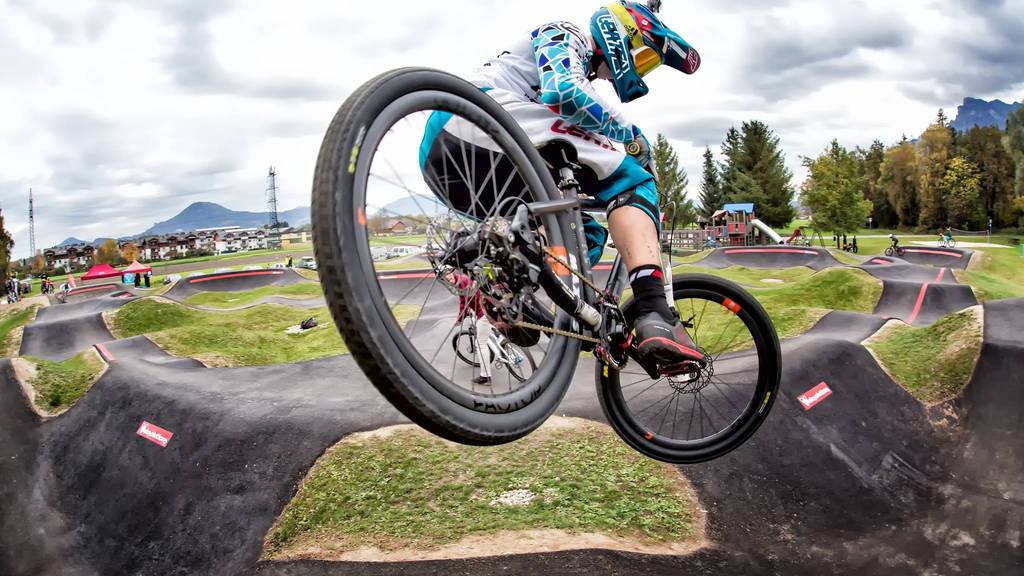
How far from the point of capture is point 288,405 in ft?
33.9

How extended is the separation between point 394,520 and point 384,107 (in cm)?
658

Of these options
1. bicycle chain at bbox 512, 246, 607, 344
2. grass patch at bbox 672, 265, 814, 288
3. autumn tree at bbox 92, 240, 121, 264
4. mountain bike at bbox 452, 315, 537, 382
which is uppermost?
autumn tree at bbox 92, 240, 121, 264

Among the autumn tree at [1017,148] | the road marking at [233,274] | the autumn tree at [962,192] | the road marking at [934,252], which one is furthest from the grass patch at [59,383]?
the autumn tree at [962,192]

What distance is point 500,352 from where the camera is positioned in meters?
3.36

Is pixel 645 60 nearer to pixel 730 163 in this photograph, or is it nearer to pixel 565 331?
pixel 565 331

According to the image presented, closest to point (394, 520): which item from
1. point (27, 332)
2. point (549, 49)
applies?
point (549, 49)

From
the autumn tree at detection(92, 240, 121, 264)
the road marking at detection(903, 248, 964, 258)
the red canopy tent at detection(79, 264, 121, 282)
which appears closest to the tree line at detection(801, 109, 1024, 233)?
the road marking at detection(903, 248, 964, 258)

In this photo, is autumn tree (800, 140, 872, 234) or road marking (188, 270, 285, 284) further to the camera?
autumn tree (800, 140, 872, 234)

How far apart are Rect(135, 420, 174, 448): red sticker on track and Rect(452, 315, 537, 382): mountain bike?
8321 mm

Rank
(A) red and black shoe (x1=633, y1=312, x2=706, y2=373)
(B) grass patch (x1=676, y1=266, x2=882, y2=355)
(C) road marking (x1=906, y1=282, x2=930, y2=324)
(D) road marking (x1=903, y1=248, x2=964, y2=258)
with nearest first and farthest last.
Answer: (A) red and black shoe (x1=633, y1=312, x2=706, y2=373)
(C) road marking (x1=906, y1=282, x2=930, y2=324)
(B) grass patch (x1=676, y1=266, x2=882, y2=355)
(D) road marking (x1=903, y1=248, x2=964, y2=258)

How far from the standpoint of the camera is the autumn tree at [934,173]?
59500 mm

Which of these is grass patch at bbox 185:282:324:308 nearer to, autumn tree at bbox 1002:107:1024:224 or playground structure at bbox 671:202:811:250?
playground structure at bbox 671:202:811:250

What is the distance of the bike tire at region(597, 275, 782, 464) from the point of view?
4.31 metres

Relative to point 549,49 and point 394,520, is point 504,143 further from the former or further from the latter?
point 394,520
